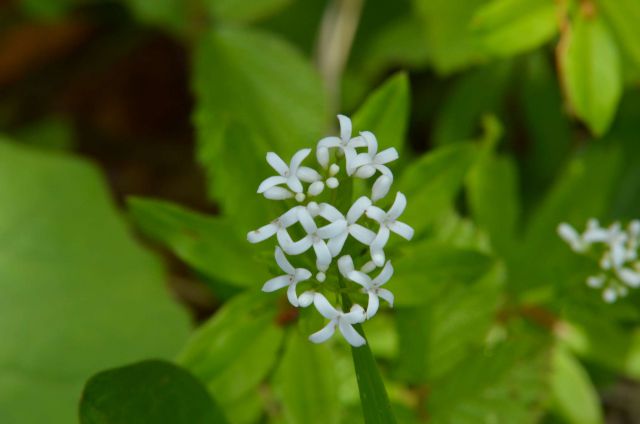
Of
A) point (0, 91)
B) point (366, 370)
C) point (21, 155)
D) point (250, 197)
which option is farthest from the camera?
point (0, 91)

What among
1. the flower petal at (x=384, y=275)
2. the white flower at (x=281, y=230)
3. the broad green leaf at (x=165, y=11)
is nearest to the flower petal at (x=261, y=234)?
the white flower at (x=281, y=230)

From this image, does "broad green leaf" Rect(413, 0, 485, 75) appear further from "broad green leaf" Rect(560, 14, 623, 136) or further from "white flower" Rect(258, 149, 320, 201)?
"white flower" Rect(258, 149, 320, 201)

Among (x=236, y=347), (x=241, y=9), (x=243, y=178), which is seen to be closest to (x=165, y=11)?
(x=241, y=9)

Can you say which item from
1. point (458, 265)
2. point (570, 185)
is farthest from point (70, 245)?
point (570, 185)

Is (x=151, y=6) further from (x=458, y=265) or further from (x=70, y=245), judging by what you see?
(x=458, y=265)

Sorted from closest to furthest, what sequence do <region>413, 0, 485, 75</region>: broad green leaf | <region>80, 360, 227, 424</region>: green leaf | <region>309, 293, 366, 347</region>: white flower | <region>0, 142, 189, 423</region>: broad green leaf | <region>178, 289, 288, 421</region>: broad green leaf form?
<region>309, 293, 366, 347</region>: white flower < <region>80, 360, 227, 424</region>: green leaf < <region>178, 289, 288, 421</region>: broad green leaf < <region>0, 142, 189, 423</region>: broad green leaf < <region>413, 0, 485, 75</region>: broad green leaf

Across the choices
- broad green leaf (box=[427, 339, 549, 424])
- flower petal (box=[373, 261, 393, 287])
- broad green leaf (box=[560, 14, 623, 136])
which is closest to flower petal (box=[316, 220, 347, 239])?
flower petal (box=[373, 261, 393, 287])
